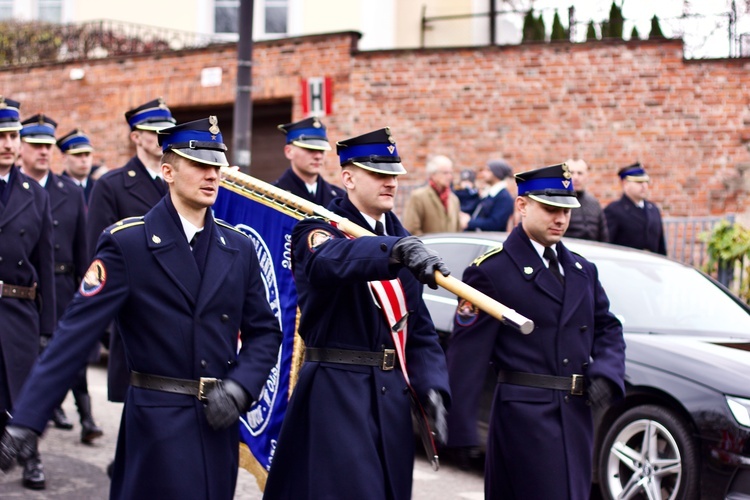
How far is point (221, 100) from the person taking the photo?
19062mm

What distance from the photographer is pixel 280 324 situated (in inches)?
249

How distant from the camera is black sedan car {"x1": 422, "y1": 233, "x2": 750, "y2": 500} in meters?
6.52

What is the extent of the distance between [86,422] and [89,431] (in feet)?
0.26

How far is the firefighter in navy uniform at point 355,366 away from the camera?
4855 mm

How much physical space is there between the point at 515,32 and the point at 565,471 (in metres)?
19.6

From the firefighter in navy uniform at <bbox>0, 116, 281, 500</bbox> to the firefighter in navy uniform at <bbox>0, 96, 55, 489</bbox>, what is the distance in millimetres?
2823

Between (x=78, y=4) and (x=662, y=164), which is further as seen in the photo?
(x=78, y=4)

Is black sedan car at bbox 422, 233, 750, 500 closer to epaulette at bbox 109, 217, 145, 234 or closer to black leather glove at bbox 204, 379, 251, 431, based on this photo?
black leather glove at bbox 204, 379, 251, 431

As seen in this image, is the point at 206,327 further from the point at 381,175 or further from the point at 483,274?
the point at 483,274

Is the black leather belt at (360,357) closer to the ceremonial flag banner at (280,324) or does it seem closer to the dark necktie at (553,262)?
the dark necktie at (553,262)

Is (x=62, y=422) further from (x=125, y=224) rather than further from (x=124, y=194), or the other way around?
(x=125, y=224)

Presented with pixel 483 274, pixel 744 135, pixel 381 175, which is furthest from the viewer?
pixel 744 135

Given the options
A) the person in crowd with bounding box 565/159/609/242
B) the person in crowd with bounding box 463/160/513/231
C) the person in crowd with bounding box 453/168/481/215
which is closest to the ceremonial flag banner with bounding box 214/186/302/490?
the person in crowd with bounding box 565/159/609/242

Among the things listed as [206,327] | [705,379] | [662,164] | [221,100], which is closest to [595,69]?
[662,164]
